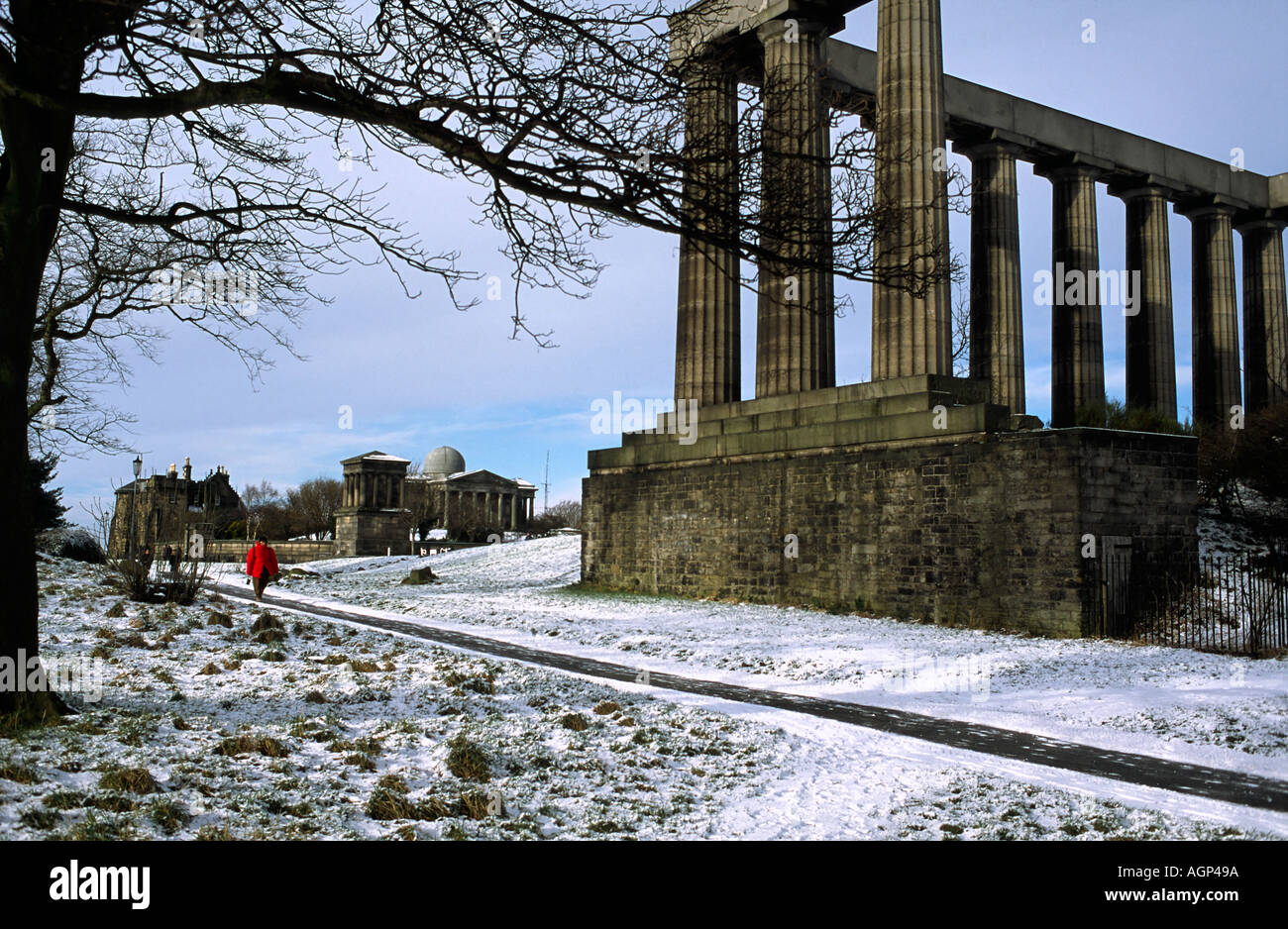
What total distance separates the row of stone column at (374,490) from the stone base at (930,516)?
30.4 meters

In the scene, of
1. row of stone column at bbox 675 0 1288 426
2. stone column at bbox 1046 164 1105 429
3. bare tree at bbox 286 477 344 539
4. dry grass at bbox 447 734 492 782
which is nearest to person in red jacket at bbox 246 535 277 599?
row of stone column at bbox 675 0 1288 426

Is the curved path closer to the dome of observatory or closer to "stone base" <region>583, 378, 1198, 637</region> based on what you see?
"stone base" <region>583, 378, 1198, 637</region>

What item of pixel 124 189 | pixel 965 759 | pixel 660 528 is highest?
pixel 124 189

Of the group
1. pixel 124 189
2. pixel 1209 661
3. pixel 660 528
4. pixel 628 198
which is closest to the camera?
pixel 628 198

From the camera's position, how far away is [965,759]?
794cm

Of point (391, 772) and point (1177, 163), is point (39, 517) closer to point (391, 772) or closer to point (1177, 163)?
point (391, 772)

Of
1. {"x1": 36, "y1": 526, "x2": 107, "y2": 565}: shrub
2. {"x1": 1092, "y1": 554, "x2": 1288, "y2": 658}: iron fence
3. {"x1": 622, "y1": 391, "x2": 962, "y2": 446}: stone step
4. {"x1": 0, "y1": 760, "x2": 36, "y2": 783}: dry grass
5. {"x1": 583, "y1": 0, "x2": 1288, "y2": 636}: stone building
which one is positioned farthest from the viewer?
{"x1": 36, "y1": 526, "x2": 107, "y2": 565}: shrub

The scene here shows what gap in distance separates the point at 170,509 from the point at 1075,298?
81.0 feet

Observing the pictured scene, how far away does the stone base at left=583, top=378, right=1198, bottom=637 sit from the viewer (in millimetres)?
15602

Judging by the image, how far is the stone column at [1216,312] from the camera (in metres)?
31.4

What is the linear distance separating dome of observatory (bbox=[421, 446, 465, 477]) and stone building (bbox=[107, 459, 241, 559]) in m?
29.6

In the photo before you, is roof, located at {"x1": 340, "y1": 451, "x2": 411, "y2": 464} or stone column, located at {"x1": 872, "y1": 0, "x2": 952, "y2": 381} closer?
stone column, located at {"x1": 872, "y1": 0, "x2": 952, "y2": 381}

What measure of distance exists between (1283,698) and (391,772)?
9.39 m
